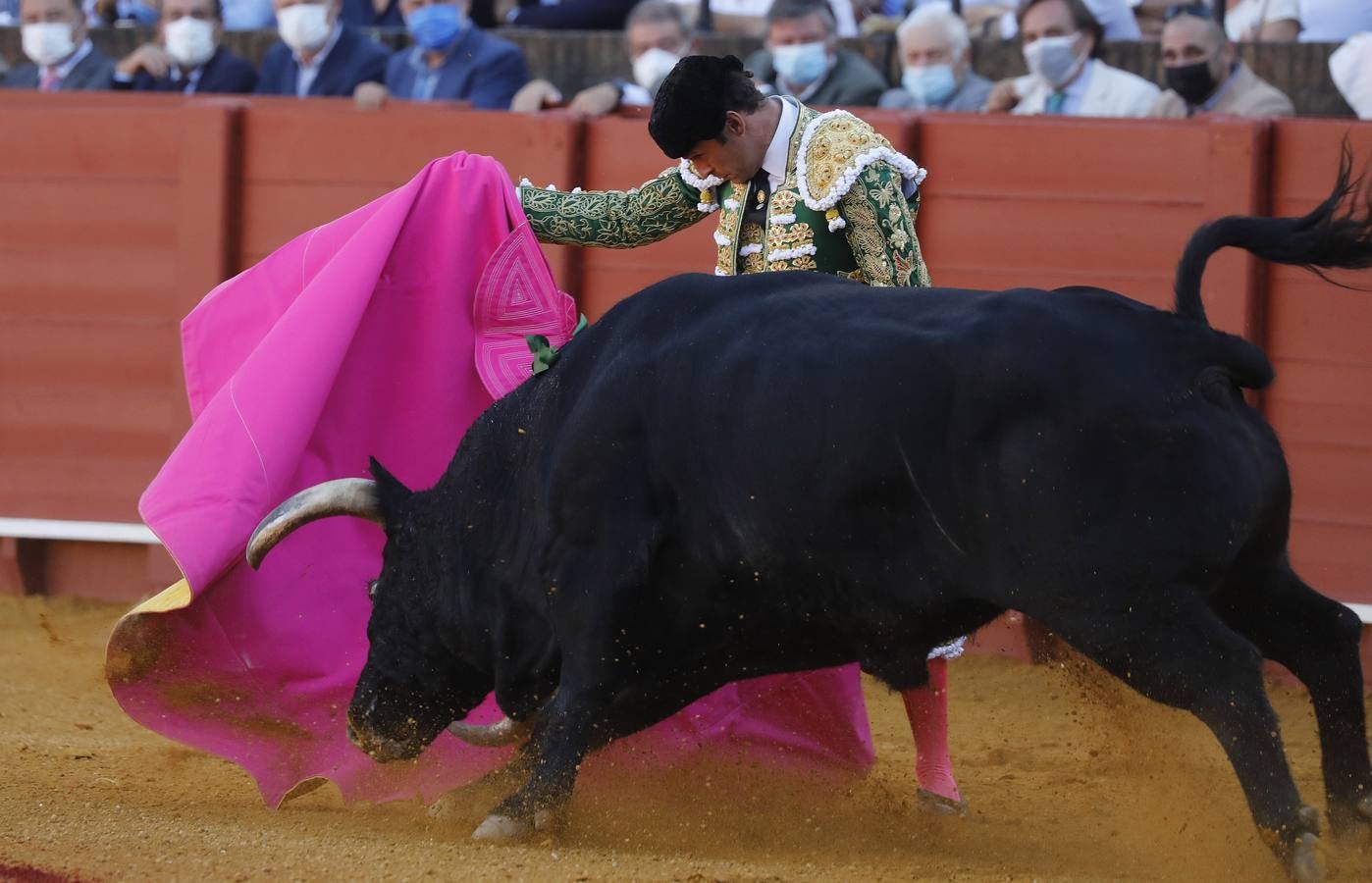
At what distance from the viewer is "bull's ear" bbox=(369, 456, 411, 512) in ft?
10.8

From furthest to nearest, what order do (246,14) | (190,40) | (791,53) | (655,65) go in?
(246,14)
(190,40)
(655,65)
(791,53)

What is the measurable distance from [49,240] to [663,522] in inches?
139

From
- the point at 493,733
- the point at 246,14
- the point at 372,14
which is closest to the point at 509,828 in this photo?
the point at 493,733

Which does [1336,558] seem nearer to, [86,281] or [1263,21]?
[1263,21]

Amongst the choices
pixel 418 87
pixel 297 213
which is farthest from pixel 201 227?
pixel 418 87

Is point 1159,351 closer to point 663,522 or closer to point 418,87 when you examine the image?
point 663,522

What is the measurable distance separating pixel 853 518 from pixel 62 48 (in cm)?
504

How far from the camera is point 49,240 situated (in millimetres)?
5680

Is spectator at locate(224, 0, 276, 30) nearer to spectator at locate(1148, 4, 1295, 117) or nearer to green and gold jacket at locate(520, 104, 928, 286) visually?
spectator at locate(1148, 4, 1295, 117)

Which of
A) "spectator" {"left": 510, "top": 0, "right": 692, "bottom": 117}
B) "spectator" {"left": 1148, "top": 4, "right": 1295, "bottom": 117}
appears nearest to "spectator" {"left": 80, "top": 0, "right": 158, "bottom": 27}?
"spectator" {"left": 510, "top": 0, "right": 692, "bottom": 117}

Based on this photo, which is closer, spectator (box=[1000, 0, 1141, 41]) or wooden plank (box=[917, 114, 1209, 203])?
wooden plank (box=[917, 114, 1209, 203])

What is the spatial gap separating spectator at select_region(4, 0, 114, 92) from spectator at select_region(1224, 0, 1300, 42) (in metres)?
Answer: 3.97

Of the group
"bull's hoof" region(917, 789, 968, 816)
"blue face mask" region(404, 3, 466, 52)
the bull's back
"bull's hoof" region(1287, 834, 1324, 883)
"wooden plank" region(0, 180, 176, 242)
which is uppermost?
"blue face mask" region(404, 3, 466, 52)

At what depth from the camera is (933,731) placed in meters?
3.44
